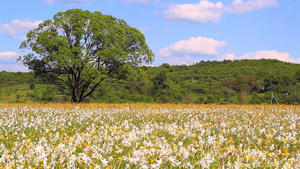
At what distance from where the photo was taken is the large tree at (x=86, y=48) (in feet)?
96.4

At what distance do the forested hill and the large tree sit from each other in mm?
2120

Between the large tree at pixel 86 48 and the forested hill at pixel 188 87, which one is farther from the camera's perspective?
the forested hill at pixel 188 87

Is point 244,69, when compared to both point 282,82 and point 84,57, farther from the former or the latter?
point 84,57

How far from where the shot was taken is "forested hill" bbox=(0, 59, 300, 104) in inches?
1480

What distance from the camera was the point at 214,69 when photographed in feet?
373

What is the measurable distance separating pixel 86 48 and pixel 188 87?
5262cm

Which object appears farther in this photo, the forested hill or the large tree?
the forested hill

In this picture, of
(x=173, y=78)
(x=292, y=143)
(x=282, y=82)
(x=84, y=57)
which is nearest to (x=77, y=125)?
(x=292, y=143)

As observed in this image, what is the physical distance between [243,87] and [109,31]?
54.5 meters

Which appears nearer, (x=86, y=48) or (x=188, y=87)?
(x=86, y=48)

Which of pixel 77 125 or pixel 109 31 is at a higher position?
pixel 109 31

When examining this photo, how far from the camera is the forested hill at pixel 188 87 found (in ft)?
123

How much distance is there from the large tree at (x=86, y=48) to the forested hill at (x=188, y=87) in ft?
6.96

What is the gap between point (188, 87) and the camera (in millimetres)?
80625
